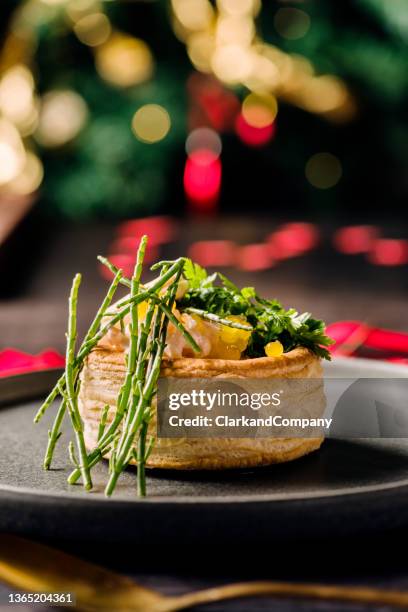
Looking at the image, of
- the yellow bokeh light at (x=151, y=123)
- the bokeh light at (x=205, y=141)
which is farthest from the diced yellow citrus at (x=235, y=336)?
the bokeh light at (x=205, y=141)

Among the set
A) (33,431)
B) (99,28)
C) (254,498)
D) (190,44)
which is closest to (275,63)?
(190,44)

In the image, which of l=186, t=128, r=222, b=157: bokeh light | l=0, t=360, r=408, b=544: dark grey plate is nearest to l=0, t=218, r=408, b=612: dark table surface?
l=0, t=360, r=408, b=544: dark grey plate

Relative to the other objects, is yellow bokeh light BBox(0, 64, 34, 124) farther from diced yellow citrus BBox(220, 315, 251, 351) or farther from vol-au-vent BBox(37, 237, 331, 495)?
diced yellow citrus BBox(220, 315, 251, 351)

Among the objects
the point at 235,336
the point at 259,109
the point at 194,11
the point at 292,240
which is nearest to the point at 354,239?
the point at 292,240

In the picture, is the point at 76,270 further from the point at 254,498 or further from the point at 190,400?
the point at 254,498

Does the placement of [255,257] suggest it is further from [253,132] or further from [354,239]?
[253,132]
